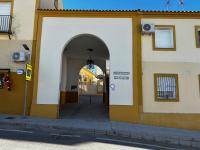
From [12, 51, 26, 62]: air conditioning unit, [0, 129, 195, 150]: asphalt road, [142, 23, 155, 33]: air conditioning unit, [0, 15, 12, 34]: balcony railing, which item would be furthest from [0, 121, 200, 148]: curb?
[142, 23, 155, 33]: air conditioning unit

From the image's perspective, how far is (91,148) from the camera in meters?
7.03

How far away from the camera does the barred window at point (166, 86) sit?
1245cm

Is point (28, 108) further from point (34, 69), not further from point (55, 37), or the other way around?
point (55, 37)

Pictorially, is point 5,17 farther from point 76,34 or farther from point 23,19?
point 76,34

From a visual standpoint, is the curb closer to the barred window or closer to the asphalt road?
the asphalt road

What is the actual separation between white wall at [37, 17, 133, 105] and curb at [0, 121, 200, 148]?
2494 millimetres

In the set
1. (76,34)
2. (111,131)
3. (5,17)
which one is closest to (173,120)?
(111,131)

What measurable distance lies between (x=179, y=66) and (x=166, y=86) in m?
1.27

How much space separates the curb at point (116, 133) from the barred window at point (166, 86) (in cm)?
342

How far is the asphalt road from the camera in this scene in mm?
6781

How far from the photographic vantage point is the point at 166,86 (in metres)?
12.6

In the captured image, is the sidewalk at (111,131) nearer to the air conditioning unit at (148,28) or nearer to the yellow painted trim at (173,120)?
the yellow painted trim at (173,120)

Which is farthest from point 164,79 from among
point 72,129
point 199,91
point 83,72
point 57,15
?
point 83,72

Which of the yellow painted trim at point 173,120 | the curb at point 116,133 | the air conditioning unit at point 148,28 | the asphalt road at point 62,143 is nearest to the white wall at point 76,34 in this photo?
the air conditioning unit at point 148,28
